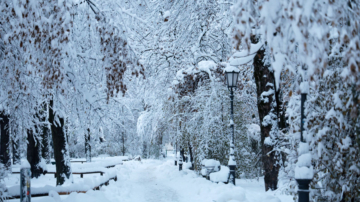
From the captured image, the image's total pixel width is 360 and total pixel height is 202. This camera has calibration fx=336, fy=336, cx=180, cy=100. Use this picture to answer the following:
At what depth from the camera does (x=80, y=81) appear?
405 inches

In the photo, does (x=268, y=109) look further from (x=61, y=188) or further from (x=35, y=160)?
(x=35, y=160)

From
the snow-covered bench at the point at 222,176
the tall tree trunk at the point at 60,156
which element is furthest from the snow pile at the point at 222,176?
the tall tree trunk at the point at 60,156

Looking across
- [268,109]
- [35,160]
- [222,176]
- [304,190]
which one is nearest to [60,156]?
[222,176]

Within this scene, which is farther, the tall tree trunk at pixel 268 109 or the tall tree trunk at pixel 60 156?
the tall tree trunk at pixel 60 156

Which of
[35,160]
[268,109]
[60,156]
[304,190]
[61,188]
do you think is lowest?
[35,160]

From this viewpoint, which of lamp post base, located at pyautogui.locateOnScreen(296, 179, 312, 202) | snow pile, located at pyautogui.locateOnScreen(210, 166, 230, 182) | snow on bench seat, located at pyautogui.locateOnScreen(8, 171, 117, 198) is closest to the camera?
lamp post base, located at pyautogui.locateOnScreen(296, 179, 312, 202)

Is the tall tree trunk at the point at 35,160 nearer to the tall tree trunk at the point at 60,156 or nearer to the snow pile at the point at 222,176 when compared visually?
the tall tree trunk at the point at 60,156

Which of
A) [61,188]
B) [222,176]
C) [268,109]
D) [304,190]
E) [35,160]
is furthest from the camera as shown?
[35,160]

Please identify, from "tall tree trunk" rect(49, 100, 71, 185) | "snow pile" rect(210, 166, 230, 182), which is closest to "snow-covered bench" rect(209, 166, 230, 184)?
"snow pile" rect(210, 166, 230, 182)

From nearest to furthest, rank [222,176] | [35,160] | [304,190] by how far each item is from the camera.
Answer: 1. [304,190]
2. [222,176]
3. [35,160]

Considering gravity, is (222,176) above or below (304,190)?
below

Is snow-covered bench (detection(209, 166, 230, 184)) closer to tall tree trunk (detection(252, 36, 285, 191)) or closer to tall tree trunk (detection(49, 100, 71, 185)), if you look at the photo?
tall tree trunk (detection(252, 36, 285, 191))

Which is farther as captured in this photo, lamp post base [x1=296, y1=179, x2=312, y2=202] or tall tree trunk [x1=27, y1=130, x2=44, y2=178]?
tall tree trunk [x1=27, y1=130, x2=44, y2=178]

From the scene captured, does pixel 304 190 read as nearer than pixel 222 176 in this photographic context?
Yes
